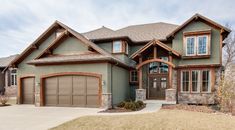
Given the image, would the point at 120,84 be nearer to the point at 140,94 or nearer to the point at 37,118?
the point at 140,94

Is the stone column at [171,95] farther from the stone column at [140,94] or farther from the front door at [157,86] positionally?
the stone column at [140,94]

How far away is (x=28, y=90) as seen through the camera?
18125 mm

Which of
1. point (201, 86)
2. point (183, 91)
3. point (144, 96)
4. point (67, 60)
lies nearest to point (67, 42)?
point (67, 60)

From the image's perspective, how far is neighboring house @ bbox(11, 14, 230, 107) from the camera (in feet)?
47.2

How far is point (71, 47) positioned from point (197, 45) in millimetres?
11823

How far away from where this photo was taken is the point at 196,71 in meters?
16.2

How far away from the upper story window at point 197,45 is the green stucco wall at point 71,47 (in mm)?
9816

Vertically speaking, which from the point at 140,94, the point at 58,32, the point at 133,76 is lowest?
the point at 140,94

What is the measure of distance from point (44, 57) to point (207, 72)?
15.2 meters

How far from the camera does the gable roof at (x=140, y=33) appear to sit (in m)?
19.2

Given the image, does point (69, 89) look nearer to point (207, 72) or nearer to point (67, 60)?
point (67, 60)

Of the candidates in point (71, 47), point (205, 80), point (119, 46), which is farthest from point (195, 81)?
point (71, 47)

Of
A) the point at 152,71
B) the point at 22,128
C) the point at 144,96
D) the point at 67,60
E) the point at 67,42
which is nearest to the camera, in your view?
the point at 22,128

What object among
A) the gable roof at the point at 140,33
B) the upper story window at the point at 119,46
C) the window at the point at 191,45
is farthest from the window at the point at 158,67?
the upper story window at the point at 119,46
